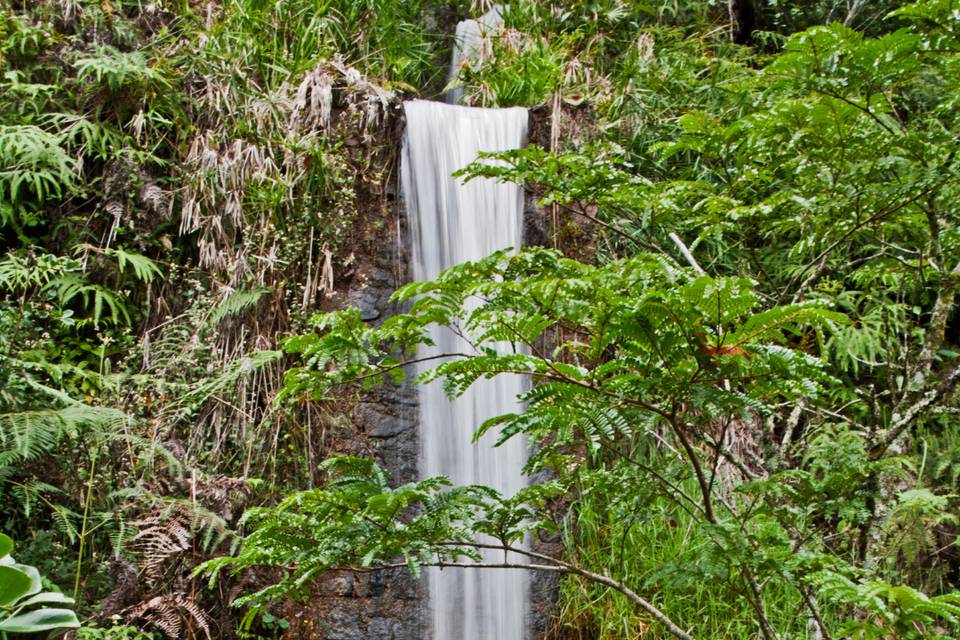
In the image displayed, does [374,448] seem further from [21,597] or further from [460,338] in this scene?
[21,597]

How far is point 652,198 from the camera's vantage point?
242 cm

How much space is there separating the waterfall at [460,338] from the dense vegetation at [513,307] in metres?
0.24

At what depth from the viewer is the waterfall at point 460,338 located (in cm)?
454

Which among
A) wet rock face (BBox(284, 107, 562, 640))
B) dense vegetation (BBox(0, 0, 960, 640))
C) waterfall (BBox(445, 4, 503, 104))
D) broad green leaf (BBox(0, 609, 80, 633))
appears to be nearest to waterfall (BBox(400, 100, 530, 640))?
wet rock face (BBox(284, 107, 562, 640))

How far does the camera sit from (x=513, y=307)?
1.72 meters

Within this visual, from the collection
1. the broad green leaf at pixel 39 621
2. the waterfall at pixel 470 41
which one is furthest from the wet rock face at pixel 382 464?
the broad green leaf at pixel 39 621

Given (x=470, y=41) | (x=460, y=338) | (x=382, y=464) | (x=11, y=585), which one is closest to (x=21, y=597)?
(x=11, y=585)

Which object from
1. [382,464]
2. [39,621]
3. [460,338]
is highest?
[460,338]

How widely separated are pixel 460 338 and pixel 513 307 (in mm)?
3367

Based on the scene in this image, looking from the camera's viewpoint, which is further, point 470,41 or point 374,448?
point 470,41

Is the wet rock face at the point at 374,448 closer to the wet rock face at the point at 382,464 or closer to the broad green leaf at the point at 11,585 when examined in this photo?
the wet rock face at the point at 382,464

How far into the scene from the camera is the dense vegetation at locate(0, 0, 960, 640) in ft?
6.22

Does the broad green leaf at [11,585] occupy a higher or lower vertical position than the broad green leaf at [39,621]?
higher

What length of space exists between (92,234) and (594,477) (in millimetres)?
4264
